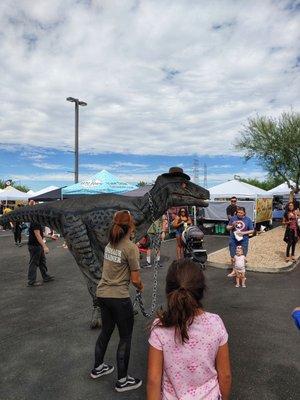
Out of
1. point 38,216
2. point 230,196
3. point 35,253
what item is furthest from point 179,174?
point 230,196

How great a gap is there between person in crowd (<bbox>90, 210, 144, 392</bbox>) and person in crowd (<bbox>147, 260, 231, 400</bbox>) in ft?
5.61

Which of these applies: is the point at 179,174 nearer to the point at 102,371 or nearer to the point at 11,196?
the point at 102,371

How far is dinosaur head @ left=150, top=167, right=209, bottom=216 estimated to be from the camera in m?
5.25

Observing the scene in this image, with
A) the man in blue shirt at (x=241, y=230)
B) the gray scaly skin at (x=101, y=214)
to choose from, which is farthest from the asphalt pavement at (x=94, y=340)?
the man in blue shirt at (x=241, y=230)

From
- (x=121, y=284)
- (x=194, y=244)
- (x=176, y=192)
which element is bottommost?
(x=194, y=244)

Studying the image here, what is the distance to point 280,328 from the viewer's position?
563 cm

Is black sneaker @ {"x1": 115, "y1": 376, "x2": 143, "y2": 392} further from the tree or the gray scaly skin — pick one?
the tree

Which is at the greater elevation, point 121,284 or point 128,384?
point 121,284

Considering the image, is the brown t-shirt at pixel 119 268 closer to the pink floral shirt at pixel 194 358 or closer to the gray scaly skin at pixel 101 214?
the gray scaly skin at pixel 101 214

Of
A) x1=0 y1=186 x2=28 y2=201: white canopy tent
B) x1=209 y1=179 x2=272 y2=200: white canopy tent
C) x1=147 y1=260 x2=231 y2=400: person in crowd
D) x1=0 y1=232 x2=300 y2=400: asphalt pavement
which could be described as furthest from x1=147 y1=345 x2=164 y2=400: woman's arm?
x1=0 y1=186 x2=28 y2=201: white canopy tent

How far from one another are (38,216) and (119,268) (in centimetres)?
288

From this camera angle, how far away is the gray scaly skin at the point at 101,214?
17.3ft

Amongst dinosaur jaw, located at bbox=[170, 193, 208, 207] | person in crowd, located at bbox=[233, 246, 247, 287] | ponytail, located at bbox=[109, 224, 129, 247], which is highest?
dinosaur jaw, located at bbox=[170, 193, 208, 207]

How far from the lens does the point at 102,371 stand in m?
4.15
